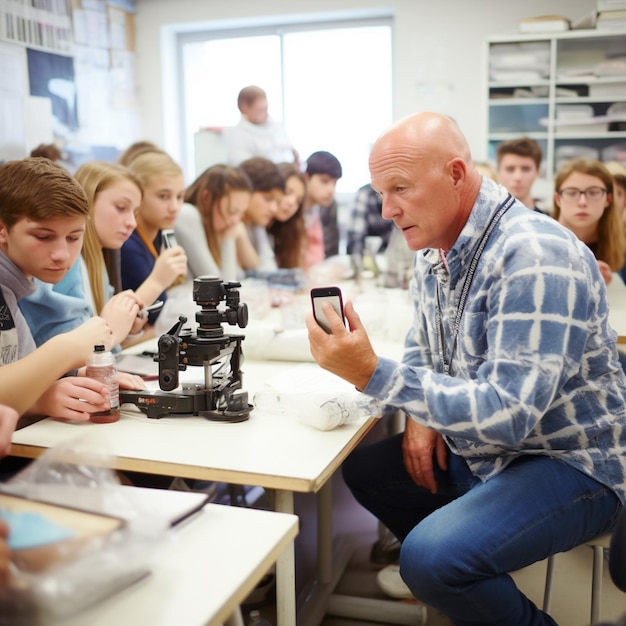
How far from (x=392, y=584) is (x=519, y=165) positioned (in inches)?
96.4

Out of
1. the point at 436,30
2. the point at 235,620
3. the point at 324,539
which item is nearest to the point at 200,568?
the point at 235,620

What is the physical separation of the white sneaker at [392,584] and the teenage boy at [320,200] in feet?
8.13

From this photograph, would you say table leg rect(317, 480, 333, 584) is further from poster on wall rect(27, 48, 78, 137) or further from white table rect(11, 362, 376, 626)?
poster on wall rect(27, 48, 78, 137)

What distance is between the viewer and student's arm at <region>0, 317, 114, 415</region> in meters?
1.53

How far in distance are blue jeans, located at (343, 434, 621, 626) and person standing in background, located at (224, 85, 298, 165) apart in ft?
11.3

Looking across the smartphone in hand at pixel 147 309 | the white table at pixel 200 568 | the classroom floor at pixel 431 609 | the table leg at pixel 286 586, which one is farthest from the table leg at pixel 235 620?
the smartphone in hand at pixel 147 309

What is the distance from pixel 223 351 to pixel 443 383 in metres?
0.51

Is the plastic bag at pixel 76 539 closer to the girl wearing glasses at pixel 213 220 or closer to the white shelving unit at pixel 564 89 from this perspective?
the girl wearing glasses at pixel 213 220

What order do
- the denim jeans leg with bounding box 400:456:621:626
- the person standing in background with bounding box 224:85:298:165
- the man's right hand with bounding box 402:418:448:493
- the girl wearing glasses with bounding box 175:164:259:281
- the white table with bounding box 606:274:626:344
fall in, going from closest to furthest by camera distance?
1. the denim jeans leg with bounding box 400:456:621:626
2. the man's right hand with bounding box 402:418:448:493
3. the white table with bounding box 606:274:626:344
4. the girl wearing glasses with bounding box 175:164:259:281
5. the person standing in background with bounding box 224:85:298:165

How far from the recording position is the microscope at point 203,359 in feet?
5.25

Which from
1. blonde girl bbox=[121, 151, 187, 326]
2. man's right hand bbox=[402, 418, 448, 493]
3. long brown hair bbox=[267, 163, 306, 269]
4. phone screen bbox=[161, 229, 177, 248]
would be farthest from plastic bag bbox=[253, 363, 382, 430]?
long brown hair bbox=[267, 163, 306, 269]

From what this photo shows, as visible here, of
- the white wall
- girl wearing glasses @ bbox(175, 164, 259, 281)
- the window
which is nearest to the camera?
girl wearing glasses @ bbox(175, 164, 259, 281)

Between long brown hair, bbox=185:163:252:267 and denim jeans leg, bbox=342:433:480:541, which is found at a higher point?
long brown hair, bbox=185:163:252:267

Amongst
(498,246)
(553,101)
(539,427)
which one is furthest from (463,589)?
(553,101)
